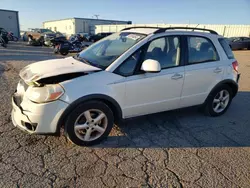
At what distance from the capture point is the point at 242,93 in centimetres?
645

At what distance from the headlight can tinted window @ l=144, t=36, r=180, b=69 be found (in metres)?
1.56

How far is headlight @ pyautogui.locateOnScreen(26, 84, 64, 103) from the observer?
111 inches

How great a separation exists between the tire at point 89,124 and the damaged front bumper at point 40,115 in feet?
0.61

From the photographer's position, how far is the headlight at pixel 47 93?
281 centimetres

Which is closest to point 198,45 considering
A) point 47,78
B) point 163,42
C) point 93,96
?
point 163,42

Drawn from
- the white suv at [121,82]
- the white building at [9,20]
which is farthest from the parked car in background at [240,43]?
the white building at [9,20]

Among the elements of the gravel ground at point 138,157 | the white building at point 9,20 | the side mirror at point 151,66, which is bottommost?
the gravel ground at point 138,157

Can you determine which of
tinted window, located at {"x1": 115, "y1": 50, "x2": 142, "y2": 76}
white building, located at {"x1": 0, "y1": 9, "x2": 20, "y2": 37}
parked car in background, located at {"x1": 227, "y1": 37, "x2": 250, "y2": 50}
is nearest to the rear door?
tinted window, located at {"x1": 115, "y1": 50, "x2": 142, "y2": 76}

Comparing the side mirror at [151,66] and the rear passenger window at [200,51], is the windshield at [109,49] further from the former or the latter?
the rear passenger window at [200,51]

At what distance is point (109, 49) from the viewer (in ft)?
12.5

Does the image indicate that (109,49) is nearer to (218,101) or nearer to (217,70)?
(217,70)

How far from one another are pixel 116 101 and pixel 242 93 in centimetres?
485

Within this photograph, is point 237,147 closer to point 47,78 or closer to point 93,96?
point 93,96

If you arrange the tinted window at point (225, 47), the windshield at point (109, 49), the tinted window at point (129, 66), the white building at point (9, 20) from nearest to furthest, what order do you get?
the tinted window at point (129, 66) < the windshield at point (109, 49) < the tinted window at point (225, 47) < the white building at point (9, 20)
